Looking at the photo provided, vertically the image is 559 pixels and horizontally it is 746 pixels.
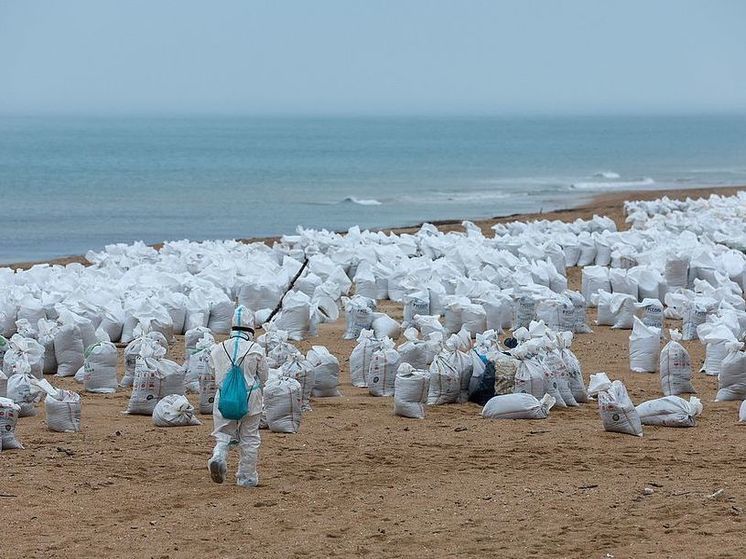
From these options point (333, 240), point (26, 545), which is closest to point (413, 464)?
point (26, 545)

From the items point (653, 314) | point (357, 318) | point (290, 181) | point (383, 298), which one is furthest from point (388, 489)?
point (290, 181)

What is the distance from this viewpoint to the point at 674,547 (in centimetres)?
639

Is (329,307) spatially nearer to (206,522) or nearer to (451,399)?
(451,399)

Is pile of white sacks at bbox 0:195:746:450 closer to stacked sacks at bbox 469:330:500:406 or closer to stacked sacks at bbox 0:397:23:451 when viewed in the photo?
stacked sacks at bbox 469:330:500:406

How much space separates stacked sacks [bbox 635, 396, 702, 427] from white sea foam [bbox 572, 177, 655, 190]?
3847 centimetres

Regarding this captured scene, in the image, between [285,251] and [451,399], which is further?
[285,251]

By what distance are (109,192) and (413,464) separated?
40788mm

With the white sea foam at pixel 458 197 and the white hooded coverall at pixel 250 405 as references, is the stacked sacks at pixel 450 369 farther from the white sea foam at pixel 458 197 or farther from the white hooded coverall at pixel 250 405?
the white sea foam at pixel 458 197

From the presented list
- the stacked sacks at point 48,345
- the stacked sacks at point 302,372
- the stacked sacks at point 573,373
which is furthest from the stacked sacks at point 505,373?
the stacked sacks at point 48,345

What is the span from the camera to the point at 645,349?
11.4 m

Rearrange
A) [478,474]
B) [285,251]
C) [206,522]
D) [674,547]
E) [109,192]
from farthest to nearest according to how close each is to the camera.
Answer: [109,192] → [285,251] → [478,474] → [206,522] → [674,547]

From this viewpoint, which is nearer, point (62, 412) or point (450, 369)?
point (62, 412)

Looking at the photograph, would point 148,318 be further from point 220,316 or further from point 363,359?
point 363,359

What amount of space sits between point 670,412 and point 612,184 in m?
41.8
